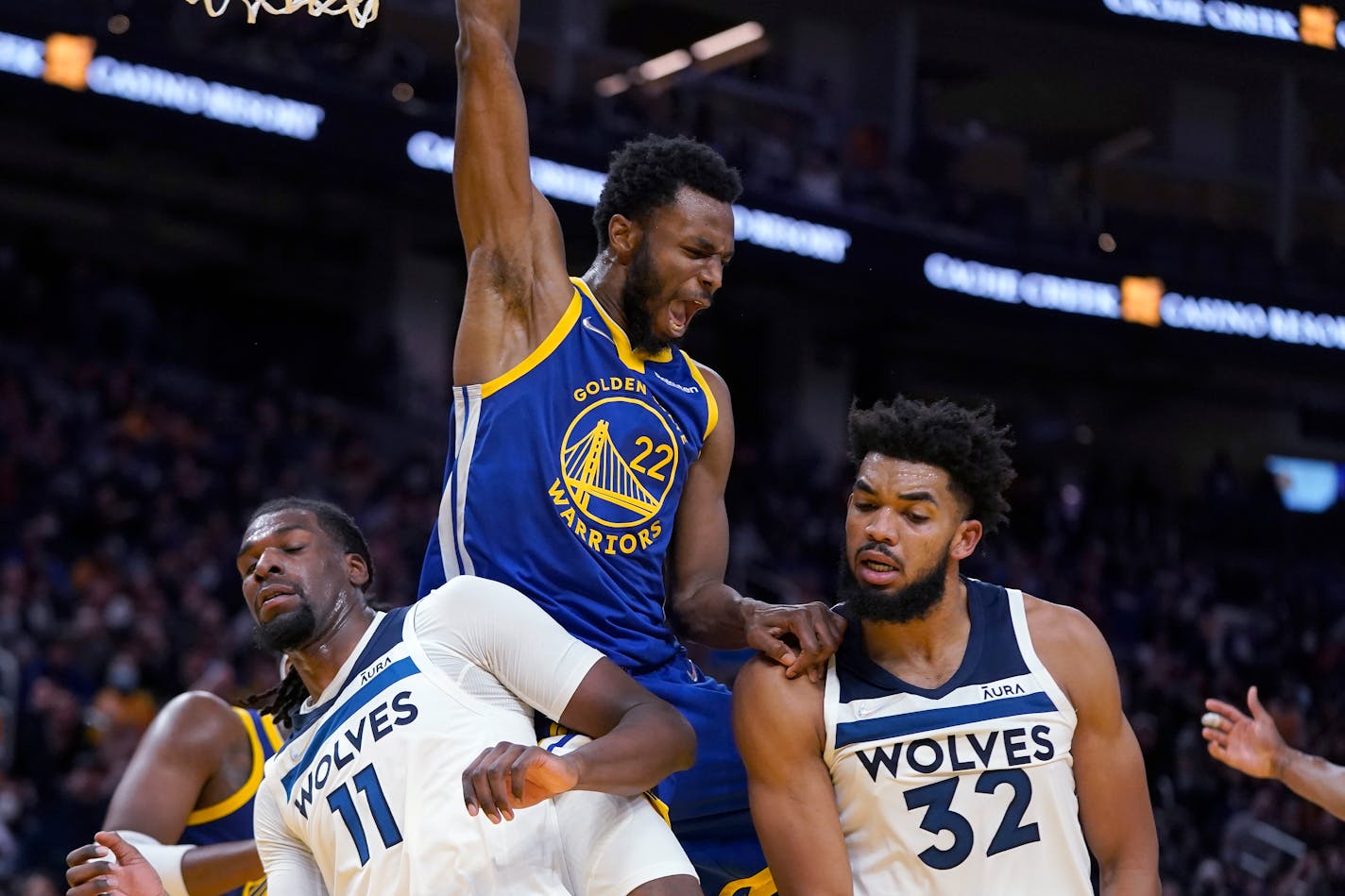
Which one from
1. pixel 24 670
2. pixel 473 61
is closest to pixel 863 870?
pixel 473 61

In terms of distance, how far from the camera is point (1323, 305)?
19406 millimetres

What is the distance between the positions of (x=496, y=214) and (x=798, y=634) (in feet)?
4.09

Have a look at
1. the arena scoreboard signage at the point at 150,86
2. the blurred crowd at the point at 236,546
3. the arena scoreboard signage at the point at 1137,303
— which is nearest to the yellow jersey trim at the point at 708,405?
the blurred crowd at the point at 236,546

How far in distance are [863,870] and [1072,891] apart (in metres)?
0.50

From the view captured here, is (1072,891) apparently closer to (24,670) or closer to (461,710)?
(461,710)

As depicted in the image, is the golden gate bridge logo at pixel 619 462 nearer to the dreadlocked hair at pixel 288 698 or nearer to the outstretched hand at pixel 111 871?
the dreadlocked hair at pixel 288 698

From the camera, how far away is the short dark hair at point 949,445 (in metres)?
4.29

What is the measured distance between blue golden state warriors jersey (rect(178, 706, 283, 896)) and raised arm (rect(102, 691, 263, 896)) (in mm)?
26

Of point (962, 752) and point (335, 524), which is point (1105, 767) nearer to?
point (962, 752)

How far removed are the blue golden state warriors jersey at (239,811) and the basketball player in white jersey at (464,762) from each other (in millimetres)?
1196

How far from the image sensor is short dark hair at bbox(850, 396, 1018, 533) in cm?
429

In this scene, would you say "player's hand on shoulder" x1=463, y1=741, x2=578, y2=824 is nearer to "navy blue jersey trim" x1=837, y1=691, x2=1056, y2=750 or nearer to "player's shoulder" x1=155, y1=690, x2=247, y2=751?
"navy blue jersey trim" x1=837, y1=691, x2=1056, y2=750

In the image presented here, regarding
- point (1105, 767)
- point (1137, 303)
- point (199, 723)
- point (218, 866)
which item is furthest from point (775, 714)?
point (1137, 303)

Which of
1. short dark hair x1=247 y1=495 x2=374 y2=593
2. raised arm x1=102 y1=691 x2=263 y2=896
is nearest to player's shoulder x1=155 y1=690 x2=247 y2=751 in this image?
raised arm x1=102 y1=691 x2=263 y2=896
